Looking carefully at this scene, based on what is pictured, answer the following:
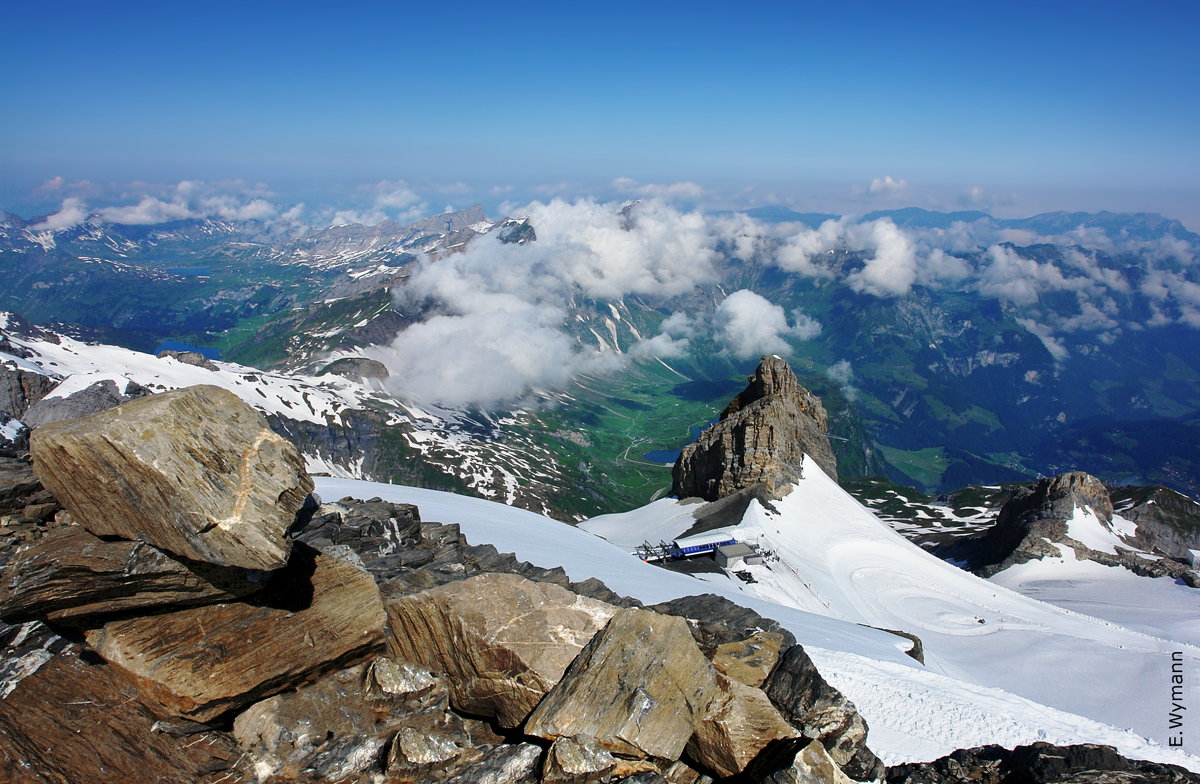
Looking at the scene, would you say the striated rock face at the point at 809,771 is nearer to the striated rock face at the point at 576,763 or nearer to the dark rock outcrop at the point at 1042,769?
the striated rock face at the point at 576,763

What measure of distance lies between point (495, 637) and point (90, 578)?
24.4ft

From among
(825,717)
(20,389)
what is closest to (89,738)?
(825,717)

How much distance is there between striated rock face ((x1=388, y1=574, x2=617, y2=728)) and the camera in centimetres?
1277

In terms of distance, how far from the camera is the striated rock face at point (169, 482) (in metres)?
10.8

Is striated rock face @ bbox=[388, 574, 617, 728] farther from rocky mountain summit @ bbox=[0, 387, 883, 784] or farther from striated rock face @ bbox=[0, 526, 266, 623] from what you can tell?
striated rock face @ bbox=[0, 526, 266, 623]

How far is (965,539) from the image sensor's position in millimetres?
136625

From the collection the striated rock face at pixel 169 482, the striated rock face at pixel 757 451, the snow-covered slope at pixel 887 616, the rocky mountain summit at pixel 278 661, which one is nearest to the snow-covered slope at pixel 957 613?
the snow-covered slope at pixel 887 616

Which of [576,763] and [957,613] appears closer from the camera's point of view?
[576,763]

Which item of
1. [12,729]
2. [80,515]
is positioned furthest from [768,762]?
[80,515]

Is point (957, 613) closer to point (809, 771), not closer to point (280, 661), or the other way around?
point (809, 771)

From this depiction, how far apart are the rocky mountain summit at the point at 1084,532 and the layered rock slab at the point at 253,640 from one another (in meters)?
120

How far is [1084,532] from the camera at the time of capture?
118188 millimetres

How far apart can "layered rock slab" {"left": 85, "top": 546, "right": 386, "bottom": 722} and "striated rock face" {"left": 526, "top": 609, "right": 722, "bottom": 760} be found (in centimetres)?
448

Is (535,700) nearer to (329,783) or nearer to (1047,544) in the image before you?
(329,783)
